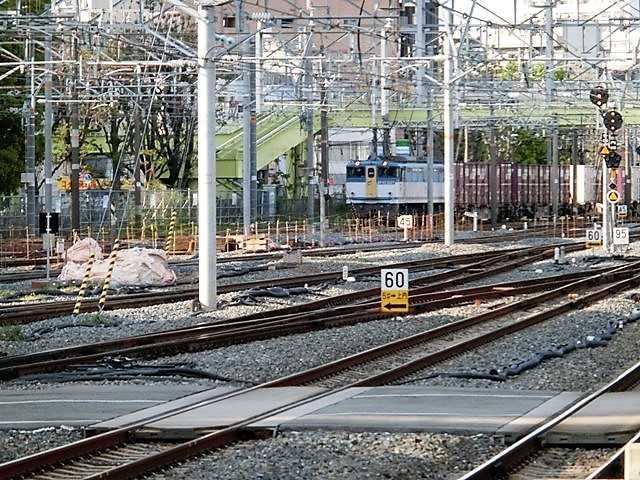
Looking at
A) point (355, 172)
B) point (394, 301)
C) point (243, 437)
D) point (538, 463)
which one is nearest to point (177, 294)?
point (394, 301)

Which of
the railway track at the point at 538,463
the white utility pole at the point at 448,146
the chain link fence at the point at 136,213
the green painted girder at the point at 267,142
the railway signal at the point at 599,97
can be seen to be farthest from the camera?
the green painted girder at the point at 267,142

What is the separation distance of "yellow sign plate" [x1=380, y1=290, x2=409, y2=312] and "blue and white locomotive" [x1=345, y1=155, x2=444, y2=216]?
41.2 metres

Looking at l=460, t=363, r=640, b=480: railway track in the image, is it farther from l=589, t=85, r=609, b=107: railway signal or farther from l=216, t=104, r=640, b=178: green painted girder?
l=216, t=104, r=640, b=178: green painted girder

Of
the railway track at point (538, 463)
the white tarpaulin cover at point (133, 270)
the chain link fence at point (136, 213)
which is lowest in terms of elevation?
the railway track at point (538, 463)

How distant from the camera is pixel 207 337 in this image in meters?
18.9

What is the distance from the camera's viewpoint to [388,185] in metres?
64.6

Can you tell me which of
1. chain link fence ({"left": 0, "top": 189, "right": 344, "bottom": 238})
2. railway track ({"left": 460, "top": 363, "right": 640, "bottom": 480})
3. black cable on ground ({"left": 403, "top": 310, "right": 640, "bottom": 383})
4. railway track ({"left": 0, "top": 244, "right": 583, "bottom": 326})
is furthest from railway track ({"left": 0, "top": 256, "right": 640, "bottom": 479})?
chain link fence ({"left": 0, "top": 189, "right": 344, "bottom": 238})

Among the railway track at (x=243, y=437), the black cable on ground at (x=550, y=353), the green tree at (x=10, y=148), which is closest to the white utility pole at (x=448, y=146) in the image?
the green tree at (x=10, y=148)

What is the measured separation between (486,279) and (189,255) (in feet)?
40.2

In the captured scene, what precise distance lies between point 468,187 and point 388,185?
612 centimetres

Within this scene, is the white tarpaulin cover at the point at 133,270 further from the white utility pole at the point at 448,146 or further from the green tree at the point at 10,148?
the green tree at the point at 10,148

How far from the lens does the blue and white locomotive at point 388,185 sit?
2532 inches

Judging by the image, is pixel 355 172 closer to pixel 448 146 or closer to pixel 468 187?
pixel 468 187

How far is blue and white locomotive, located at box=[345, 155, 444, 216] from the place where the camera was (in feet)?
211
